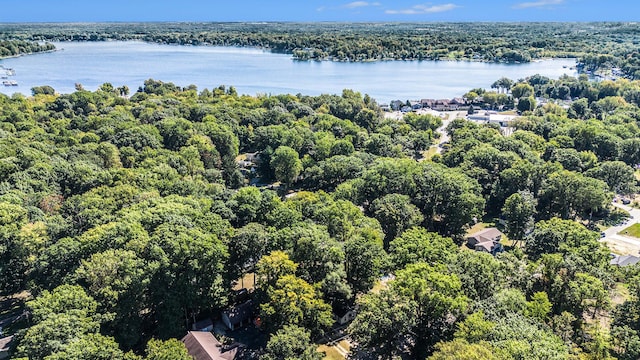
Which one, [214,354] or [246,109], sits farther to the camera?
[246,109]

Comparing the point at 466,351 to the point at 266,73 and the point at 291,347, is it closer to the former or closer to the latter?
the point at 291,347

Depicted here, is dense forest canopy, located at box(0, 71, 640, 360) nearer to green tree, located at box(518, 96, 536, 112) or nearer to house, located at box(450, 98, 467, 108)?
green tree, located at box(518, 96, 536, 112)

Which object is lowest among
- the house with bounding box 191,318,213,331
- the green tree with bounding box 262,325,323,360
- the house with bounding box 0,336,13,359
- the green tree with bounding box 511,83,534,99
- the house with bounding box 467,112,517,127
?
the house with bounding box 0,336,13,359

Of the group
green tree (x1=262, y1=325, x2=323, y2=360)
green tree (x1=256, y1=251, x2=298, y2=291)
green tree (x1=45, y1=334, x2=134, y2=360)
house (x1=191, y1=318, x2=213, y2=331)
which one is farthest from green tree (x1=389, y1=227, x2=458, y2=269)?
green tree (x1=45, y1=334, x2=134, y2=360)

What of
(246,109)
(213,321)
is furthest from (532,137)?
(213,321)

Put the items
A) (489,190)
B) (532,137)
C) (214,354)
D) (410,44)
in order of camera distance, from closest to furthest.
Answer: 1. (214,354)
2. (489,190)
3. (532,137)
4. (410,44)

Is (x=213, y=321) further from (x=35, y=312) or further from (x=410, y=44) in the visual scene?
(x=410, y=44)

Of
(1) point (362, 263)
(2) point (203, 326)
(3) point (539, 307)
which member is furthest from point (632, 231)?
(2) point (203, 326)
